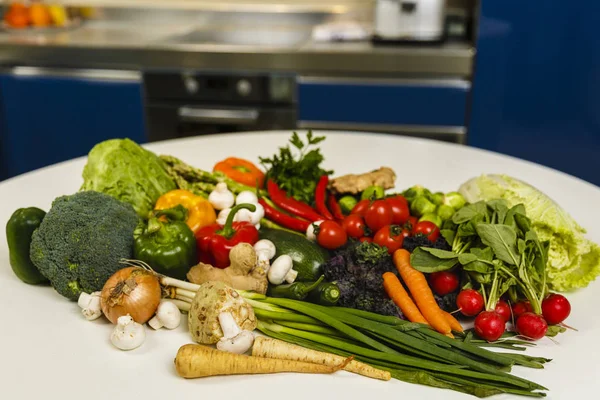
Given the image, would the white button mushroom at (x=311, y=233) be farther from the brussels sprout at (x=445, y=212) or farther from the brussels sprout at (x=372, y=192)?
the brussels sprout at (x=445, y=212)

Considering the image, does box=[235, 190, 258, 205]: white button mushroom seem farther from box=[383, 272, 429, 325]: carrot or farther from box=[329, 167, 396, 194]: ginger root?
box=[383, 272, 429, 325]: carrot

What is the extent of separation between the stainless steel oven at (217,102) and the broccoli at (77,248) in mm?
1994

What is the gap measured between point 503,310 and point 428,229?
0.34 meters

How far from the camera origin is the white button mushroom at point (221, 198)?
1943 millimetres

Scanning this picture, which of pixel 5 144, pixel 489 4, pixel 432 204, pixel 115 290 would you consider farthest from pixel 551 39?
pixel 5 144

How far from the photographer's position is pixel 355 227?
1840mm

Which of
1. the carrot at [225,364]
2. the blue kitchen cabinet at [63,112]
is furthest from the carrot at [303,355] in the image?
the blue kitchen cabinet at [63,112]

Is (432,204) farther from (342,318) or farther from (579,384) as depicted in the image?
(579,384)

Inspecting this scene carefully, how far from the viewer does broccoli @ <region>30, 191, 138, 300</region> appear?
158 cm

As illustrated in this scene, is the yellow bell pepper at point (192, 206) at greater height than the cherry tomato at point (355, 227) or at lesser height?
greater

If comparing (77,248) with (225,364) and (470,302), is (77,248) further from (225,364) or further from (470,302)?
(470,302)

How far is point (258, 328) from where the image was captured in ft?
4.95

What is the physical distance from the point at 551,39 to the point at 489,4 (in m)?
0.37

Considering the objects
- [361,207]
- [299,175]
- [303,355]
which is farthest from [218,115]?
[303,355]
